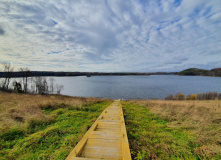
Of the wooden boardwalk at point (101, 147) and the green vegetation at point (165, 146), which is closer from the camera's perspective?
the wooden boardwalk at point (101, 147)

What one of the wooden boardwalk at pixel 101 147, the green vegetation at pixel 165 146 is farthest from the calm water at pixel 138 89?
the wooden boardwalk at pixel 101 147

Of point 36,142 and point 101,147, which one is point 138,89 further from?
point 36,142

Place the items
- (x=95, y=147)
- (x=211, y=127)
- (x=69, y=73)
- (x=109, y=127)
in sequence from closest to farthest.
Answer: (x=95, y=147) < (x=109, y=127) < (x=211, y=127) < (x=69, y=73)

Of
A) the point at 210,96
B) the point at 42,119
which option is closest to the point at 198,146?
the point at 42,119

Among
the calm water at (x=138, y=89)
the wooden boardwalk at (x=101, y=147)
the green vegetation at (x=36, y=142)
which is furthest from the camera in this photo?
the calm water at (x=138, y=89)

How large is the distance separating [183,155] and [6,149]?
→ 6.03m

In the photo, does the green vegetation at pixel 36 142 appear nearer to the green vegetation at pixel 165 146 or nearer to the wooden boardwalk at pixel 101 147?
the wooden boardwalk at pixel 101 147

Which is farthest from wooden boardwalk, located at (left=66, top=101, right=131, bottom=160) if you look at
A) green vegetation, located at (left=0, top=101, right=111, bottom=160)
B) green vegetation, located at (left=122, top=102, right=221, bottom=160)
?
green vegetation, located at (left=0, top=101, right=111, bottom=160)

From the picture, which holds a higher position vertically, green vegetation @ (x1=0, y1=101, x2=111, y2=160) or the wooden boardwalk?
the wooden boardwalk

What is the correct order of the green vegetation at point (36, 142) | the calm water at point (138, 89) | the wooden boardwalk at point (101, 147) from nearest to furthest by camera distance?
the wooden boardwalk at point (101, 147) < the green vegetation at point (36, 142) < the calm water at point (138, 89)

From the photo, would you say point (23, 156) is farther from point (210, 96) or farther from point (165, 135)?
point (210, 96)

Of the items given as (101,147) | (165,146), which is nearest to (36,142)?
(101,147)

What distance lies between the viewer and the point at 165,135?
4234 mm

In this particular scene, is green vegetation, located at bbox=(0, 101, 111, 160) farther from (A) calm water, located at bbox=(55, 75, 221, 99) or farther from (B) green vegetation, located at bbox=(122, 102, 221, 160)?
(A) calm water, located at bbox=(55, 75, 221, 99)
